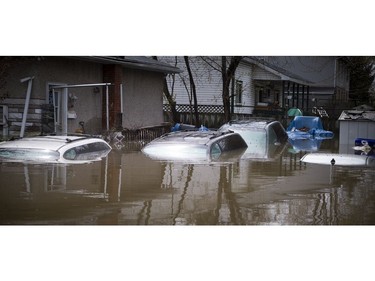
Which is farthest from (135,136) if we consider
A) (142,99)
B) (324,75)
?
(324,75)

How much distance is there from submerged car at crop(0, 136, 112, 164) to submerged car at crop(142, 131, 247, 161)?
73cm

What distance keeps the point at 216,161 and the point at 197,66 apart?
1.25 metres

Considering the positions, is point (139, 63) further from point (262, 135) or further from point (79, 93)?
point (262, 135)

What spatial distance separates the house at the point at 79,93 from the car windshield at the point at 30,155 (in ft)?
0.91

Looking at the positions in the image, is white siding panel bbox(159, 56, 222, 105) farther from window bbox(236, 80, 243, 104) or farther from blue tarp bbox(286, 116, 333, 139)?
blue tarp bbox(286, 116, 333, 139)

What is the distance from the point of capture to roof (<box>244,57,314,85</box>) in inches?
376

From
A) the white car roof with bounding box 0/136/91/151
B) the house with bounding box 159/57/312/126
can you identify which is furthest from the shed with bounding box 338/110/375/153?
the white car roof with bounding box 0/136/91/151

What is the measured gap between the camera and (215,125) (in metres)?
9.80

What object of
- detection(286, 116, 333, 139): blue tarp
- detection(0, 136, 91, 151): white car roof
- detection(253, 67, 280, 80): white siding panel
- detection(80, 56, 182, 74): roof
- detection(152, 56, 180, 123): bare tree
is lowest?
detection(0, 136, 91, 151): white car roof

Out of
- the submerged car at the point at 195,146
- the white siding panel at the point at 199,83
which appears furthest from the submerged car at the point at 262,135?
the white siding panel at the point at 199,83

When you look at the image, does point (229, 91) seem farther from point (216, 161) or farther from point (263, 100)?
point (216, 161)

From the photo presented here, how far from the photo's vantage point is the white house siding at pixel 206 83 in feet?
31.4

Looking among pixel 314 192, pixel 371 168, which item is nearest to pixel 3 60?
pixel 314 192

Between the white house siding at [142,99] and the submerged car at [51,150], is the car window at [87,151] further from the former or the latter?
the white house siding at [142,99]
